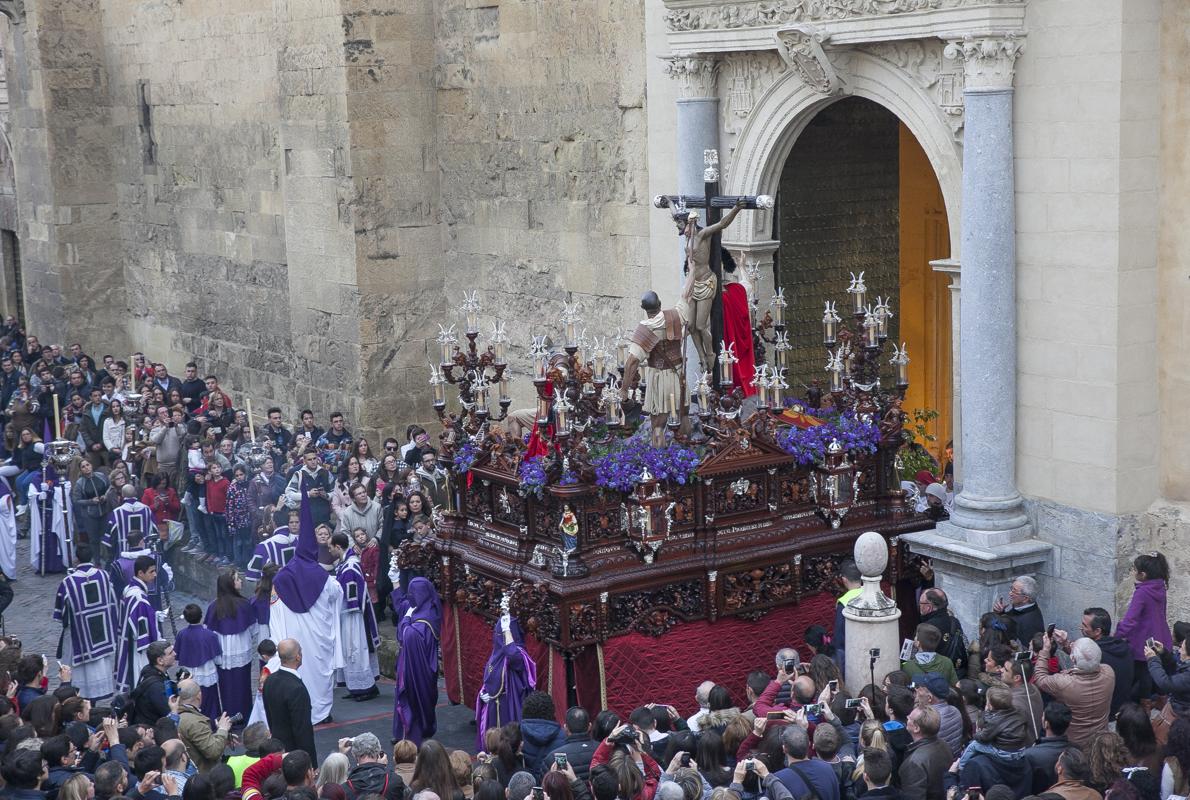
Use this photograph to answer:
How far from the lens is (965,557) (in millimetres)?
11297

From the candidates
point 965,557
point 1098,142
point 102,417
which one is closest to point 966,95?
point 1098,142

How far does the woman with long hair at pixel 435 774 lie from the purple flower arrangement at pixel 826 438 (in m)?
4.12

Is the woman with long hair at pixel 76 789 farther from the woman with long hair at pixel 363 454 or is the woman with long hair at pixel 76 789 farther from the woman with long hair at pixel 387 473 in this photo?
the woman with long hair at pixel 363 454

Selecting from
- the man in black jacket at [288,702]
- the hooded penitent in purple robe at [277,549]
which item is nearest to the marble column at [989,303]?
the man in black jacket at [288,702]

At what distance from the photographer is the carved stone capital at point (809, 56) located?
1266 cm

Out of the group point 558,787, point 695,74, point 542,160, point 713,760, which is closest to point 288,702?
point 558,787

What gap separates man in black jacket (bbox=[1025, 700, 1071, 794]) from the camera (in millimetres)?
7926

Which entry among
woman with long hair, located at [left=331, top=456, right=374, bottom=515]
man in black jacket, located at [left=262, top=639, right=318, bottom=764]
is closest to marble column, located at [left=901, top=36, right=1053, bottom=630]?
man in black jacket, located at [left=262, top=639, right=318, bottom=764]

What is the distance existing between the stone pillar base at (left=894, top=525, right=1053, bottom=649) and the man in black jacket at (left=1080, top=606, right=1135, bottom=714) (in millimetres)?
1915

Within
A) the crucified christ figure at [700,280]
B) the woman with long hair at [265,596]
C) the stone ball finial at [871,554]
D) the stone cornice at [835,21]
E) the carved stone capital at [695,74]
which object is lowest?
the woman with long hair at [265,596]

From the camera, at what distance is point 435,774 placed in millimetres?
8070

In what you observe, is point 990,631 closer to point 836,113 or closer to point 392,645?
point 392,645

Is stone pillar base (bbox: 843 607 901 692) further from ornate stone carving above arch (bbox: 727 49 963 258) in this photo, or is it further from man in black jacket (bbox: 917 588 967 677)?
ornate stone carving above arch (bbox: 727 49 963 258)

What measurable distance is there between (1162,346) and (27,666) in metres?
7.89
